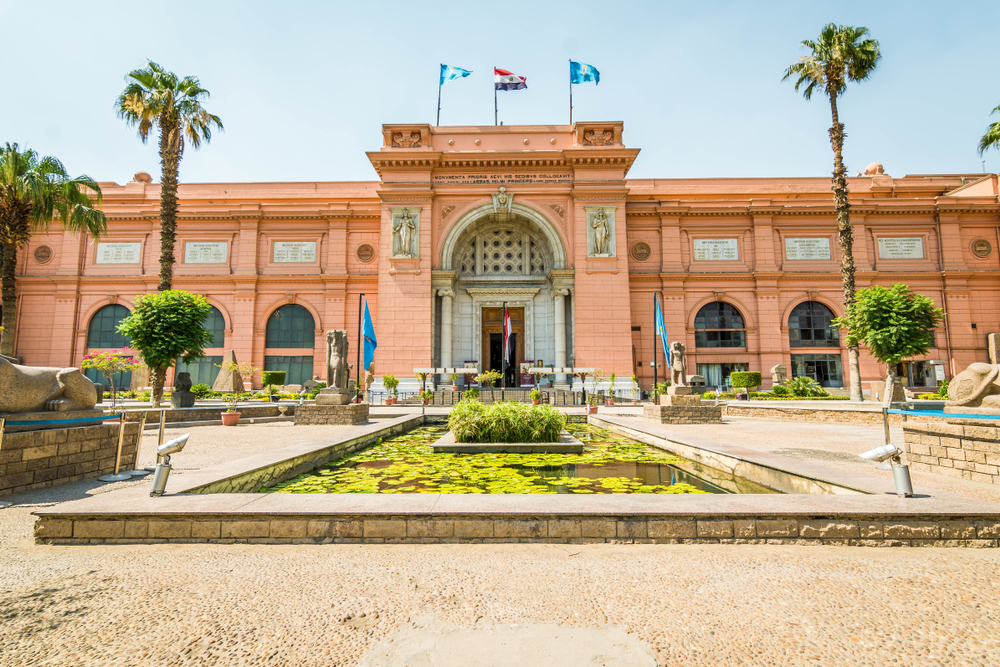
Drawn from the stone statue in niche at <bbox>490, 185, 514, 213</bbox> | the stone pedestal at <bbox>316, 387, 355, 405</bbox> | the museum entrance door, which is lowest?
the stone pedestal at <bbox>316, 387, 355, 405</bbox>

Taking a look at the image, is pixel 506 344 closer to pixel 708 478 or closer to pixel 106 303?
pixel 708 478

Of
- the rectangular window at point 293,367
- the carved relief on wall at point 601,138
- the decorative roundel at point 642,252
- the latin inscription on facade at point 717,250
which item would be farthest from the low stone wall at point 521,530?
the latin inscription on facade at point 717,250

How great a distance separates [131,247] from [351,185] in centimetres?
1265

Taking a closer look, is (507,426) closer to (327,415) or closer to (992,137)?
(327,415)

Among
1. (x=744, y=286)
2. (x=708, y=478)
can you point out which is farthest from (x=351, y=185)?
(x=708, y=478)

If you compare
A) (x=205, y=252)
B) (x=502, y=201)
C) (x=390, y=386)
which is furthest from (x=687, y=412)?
(x=205, y=252)

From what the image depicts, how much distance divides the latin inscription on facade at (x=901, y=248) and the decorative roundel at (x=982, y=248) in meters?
2.78

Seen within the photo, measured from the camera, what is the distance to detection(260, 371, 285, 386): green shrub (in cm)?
2422

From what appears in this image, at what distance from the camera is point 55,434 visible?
555 cm

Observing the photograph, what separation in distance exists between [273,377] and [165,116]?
1235 centimetres

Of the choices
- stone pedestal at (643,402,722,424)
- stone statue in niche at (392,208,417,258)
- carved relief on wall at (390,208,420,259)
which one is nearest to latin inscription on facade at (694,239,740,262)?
stone pedestal at (643,402,722,424)

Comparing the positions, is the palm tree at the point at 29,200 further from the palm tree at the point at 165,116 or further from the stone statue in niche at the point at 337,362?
the stone statue in niche at the point at 337,362

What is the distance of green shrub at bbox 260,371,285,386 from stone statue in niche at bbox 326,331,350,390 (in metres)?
12.2

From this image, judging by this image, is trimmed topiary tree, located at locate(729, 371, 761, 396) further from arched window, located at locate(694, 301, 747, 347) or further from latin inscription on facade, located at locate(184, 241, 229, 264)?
latin inscription on facade, located at locate(184, 241, 229, 264)
